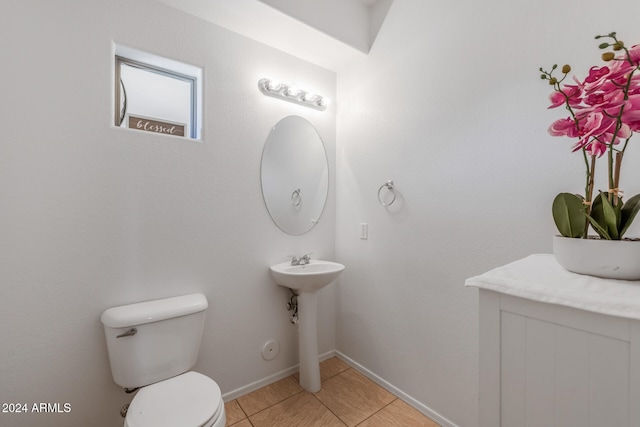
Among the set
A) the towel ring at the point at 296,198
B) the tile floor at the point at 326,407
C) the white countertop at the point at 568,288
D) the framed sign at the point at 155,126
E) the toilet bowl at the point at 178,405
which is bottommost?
the tile floor at the point at 326,407

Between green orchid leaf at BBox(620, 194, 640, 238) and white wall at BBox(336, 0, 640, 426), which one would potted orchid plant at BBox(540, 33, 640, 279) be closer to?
green orchid leaf at BBox(620, 194, 640, 238)

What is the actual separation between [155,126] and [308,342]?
65.0 inches

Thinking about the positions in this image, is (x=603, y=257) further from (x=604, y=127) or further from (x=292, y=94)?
(x=292, y=94)

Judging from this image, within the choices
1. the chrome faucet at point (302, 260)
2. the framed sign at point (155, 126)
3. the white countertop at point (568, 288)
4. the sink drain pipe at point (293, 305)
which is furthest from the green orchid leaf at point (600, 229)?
the framed sign at point (155, 126)

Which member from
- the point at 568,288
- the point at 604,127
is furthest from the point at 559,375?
the point at 604,127

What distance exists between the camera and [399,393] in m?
1.80

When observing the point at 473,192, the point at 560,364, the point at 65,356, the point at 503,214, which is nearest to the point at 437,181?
the point at 473,192

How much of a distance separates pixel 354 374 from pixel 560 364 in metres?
1.72

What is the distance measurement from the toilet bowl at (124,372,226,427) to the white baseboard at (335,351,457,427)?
1144 millimetres

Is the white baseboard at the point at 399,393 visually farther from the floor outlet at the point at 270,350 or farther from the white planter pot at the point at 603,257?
the white planter pot at the point at 603,257

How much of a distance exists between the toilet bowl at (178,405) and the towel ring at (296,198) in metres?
1.19

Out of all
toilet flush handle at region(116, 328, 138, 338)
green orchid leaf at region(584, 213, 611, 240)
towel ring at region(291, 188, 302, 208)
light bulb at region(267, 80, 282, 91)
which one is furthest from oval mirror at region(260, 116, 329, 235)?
green orchid leaf at region(584, 213, 611, 240)

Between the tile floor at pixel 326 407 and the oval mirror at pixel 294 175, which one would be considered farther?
the oval mirror at pixel 294 175

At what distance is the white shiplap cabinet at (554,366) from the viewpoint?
20.6 inches
